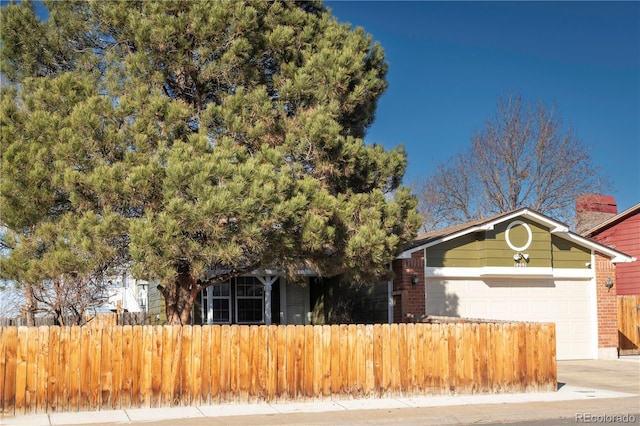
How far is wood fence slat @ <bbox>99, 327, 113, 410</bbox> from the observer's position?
10.9 m

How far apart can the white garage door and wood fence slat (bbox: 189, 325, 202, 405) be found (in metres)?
8.23

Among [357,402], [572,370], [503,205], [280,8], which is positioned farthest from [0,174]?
[503,205]

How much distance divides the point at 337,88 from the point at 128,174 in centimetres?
449

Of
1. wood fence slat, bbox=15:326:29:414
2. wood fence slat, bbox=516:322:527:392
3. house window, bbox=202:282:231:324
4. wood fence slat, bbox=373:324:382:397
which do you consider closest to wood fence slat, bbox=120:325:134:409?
wood fence slat, bbox=15:326:29:414

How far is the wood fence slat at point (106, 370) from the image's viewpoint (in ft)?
35.9

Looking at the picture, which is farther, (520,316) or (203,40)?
(520,316)

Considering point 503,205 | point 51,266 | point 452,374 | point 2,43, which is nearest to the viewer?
point 51,266

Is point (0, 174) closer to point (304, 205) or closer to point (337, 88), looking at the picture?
point (304, 205)

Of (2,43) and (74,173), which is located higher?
(2,43)

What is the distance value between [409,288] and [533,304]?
4.07 meters

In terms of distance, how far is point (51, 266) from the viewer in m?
11.4

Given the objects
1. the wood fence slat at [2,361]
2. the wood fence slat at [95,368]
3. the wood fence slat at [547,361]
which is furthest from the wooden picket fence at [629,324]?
the wood fence slat at [2,361]

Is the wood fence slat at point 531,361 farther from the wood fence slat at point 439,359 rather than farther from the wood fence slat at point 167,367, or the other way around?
the wood fence slat at point 167,367

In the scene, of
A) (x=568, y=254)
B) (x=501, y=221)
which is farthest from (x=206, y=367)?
(x=568, y=254)
